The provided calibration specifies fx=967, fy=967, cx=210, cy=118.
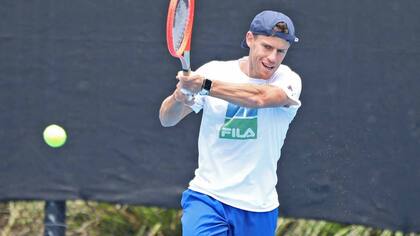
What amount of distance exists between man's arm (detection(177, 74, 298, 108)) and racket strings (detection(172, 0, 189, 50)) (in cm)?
27

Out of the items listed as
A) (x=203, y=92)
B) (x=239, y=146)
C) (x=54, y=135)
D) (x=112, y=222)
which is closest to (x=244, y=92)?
(x=203, y=92)

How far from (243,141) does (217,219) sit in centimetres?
34

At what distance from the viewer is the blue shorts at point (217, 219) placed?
403 centimetres

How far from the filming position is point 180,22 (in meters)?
4.01

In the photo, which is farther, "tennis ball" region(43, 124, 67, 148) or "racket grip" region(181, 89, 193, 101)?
"tennis ball" region(43, 124, 67, 148)

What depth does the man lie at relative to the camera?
403cm

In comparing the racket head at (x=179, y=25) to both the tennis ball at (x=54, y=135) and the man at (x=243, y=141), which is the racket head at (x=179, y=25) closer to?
the man at (x=243, y=141)

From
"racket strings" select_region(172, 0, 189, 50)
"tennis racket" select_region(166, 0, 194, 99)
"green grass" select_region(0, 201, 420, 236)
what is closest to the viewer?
"tennis racket" select_region(166, 0, 194, 99)

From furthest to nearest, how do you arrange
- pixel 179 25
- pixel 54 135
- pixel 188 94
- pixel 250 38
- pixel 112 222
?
pixel 112 222 → pixel 54 135 → pixel 250 38 → pixel 179 25 → pixel 188 94

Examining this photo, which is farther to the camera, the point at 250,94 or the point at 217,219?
the point at 217,219

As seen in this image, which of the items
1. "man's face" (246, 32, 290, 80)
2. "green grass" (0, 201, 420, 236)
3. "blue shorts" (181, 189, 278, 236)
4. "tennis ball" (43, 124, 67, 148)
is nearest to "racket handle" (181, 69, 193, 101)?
"man's face" (246, 32, 290, 80)

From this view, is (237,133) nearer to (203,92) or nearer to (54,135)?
(203,92)

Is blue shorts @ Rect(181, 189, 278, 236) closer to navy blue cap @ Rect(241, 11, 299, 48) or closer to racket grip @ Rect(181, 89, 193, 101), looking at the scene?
racket grip @ Rect(181, 89, 193, 101)

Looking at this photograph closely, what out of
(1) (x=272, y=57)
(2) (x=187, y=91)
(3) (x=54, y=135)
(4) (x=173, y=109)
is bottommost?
(3) (x=54, y=135)
